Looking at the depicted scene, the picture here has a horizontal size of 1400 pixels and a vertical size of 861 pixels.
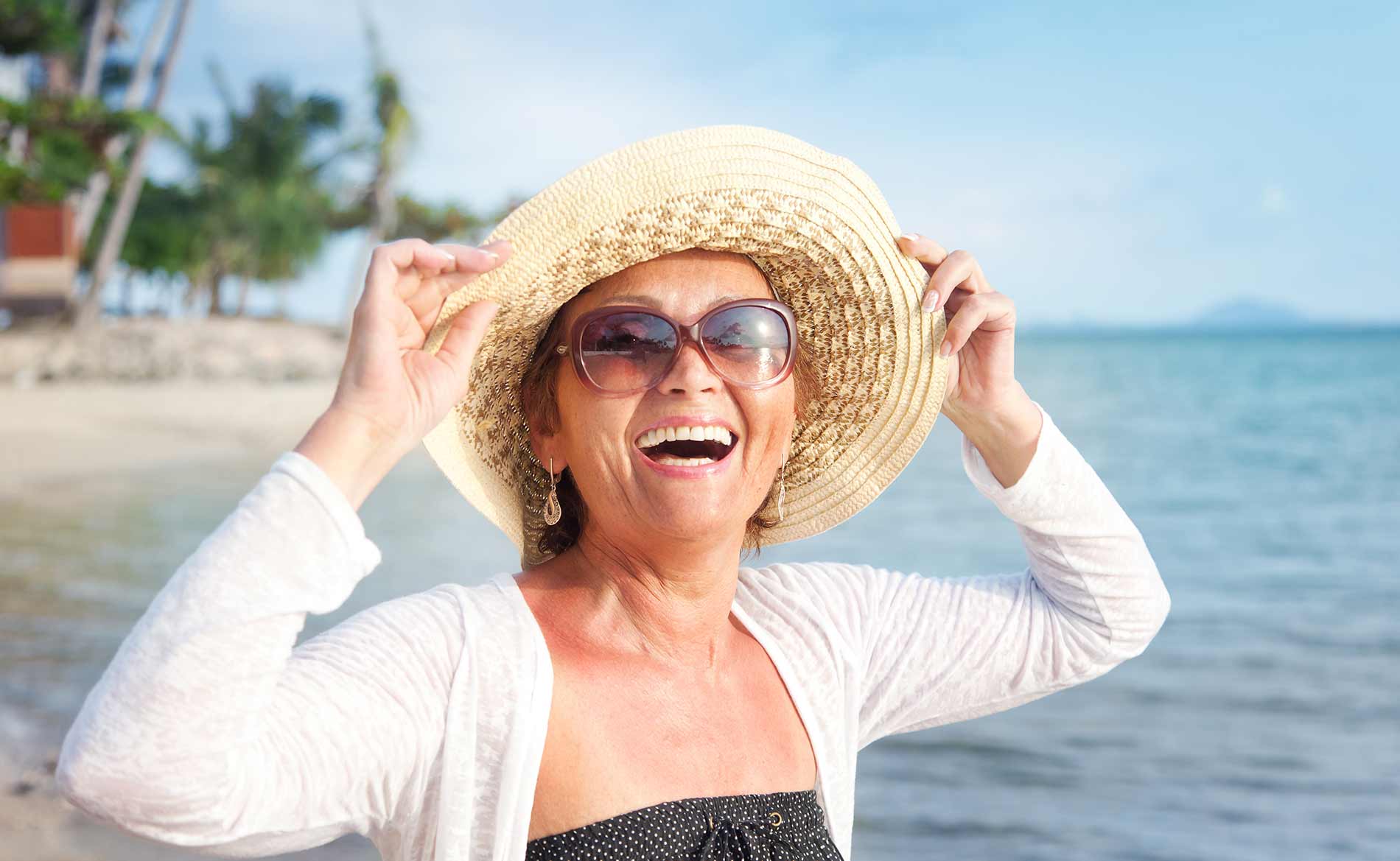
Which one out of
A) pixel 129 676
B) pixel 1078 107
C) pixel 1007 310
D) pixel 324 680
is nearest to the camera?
pixel 129 676

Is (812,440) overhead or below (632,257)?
below

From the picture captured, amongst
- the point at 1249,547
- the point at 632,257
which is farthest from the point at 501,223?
the point at 1249,547

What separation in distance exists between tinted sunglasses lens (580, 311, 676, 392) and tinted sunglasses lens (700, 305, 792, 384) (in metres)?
0.07

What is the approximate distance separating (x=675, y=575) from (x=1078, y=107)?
3094 inches

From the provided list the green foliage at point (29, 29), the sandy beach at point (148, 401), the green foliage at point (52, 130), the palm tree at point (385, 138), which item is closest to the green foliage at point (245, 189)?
the palm tree at point (385, 138)

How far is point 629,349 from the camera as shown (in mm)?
1953

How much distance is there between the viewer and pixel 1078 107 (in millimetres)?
74438

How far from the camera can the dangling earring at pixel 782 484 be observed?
7.40 ft

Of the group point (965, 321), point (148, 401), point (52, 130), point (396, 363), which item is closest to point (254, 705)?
point (396, 363)

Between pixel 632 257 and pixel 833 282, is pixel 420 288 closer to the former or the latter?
pixel 632 257

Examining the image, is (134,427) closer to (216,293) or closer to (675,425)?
(675,425)

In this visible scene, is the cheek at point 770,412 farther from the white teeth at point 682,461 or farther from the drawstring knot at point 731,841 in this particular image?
the drawstring knot at point 731,841

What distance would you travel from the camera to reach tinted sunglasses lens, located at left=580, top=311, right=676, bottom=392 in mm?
1948

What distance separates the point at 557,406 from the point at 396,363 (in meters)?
0.53
